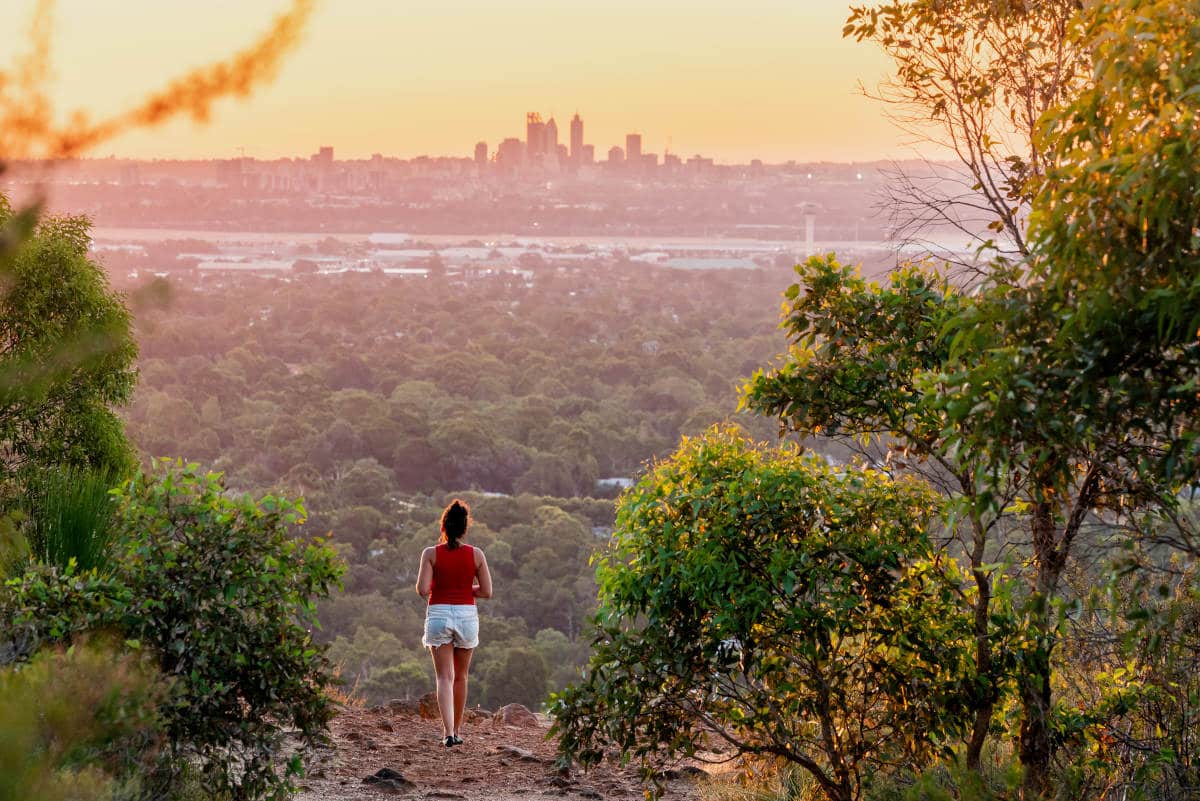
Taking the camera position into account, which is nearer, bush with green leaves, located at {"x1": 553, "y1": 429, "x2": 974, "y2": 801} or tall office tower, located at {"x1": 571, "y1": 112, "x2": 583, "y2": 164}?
bush with green leaves, located at {"x1": 553, "y1": 429, "x2": 974, "y2": 801}

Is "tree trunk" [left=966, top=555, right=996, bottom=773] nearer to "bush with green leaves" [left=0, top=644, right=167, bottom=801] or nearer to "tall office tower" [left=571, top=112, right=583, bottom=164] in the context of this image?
"bush with green leaves" [left=0, top=644, right=167, bottom=801]

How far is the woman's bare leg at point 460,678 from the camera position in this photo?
6184 mm

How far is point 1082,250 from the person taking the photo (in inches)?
112

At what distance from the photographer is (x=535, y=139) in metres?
90.0

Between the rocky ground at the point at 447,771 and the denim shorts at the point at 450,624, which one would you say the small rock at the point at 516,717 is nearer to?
the rocky ground at the point at 447,771

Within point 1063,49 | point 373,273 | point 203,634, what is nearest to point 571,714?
point 203,634

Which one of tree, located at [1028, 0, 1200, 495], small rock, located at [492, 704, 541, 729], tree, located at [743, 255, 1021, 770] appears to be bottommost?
small rock, located at [492, 704, 541, 729]

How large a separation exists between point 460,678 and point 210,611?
2122 millimetres

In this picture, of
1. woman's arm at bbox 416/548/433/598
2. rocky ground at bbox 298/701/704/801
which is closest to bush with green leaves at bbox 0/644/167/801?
rocky ground at bbox 298/701/704/801

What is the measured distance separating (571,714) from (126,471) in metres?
A: 5.64

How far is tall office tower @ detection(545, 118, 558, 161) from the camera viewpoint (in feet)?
293

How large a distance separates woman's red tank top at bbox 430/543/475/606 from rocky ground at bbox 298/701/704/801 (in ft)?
2.72

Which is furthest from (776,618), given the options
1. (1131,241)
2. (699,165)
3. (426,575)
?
(699,165)

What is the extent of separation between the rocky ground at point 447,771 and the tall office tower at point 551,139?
279 ft
